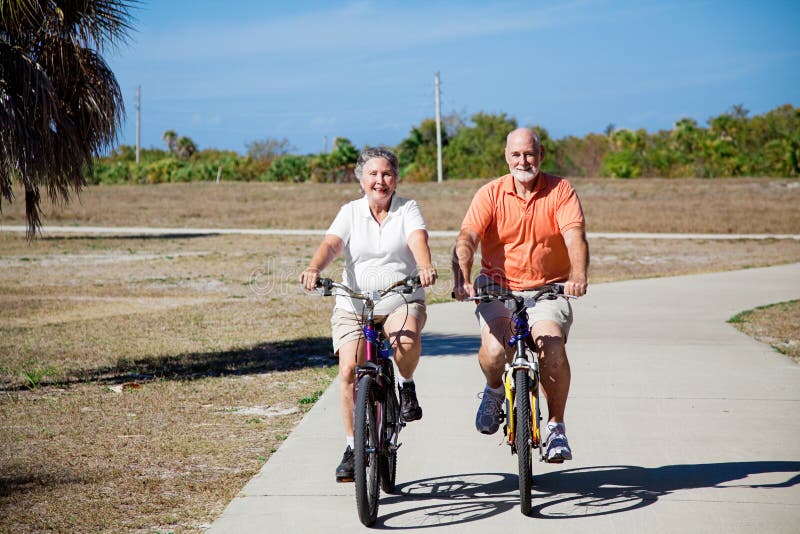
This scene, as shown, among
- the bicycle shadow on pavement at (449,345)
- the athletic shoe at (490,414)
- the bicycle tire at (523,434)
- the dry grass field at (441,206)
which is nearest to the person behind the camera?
the bicycle tire at (523,434)

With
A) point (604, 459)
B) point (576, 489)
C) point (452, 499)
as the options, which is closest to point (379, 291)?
point (452, 499)

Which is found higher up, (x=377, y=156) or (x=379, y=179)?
(x=377, y=156)

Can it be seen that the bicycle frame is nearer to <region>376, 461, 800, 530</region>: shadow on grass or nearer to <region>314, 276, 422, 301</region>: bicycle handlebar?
<region>376, 461, 800, 530</region>: shadow on grass

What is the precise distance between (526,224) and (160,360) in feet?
19.9

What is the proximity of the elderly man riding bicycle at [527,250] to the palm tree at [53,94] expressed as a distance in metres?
4.76

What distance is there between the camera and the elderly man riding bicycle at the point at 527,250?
A: 5367mm

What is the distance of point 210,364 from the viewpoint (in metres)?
10.2

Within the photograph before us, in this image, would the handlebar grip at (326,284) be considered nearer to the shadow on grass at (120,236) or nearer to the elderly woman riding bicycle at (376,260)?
the elderly woman riding bicycle at (376,260)

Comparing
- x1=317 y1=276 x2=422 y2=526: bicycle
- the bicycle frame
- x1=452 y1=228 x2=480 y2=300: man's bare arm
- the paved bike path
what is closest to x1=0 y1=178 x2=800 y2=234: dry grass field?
the paved bike path

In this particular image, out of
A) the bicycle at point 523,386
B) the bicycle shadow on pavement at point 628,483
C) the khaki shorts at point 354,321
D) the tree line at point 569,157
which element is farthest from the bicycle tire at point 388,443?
the tree line at point 569,157

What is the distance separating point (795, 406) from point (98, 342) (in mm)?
7765

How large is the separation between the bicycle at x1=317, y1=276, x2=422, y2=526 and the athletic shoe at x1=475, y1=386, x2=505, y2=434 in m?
0.45

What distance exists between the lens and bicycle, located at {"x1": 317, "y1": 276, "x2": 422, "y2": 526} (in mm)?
4874

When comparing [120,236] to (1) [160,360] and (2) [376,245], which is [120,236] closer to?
(1) [160,360]
